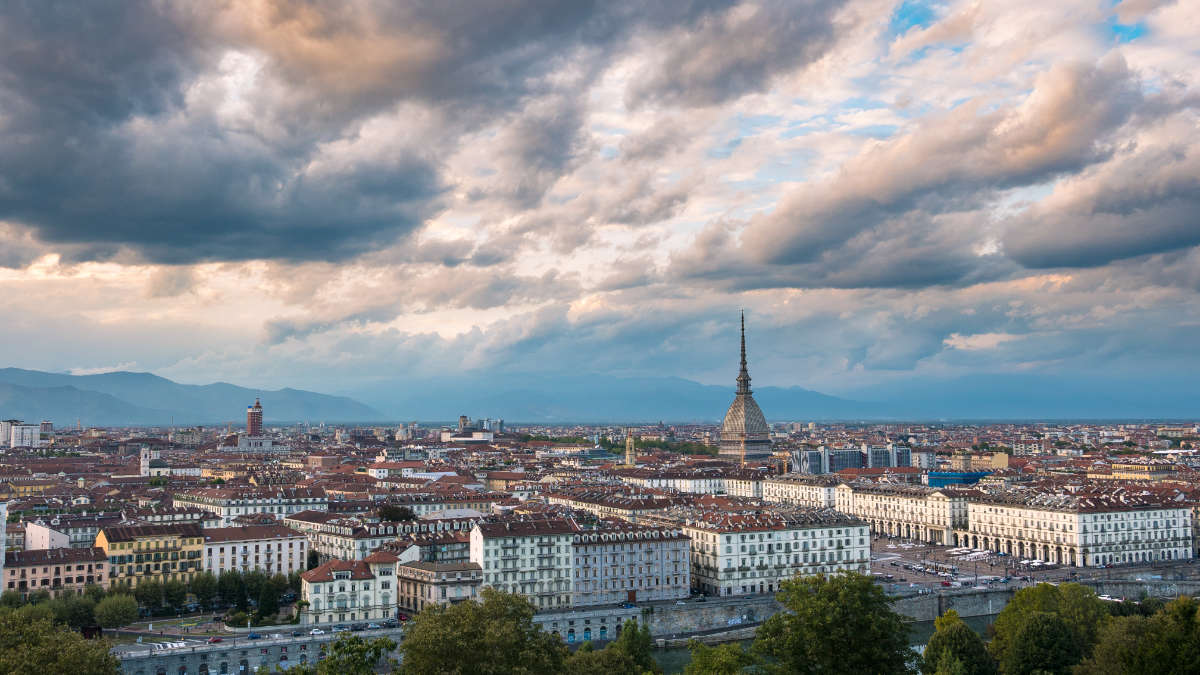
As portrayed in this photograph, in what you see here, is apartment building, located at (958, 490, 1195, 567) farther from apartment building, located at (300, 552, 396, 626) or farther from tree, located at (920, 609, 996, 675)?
apartment building, located at (300, 552, 396, 626)

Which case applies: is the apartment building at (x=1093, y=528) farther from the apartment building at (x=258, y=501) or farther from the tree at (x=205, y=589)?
the tree at (x=205, y=589)

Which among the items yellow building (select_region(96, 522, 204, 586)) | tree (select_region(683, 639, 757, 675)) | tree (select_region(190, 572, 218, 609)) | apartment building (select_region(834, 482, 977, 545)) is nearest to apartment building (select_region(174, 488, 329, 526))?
yellow building (select_region(96, 522, 204, 586))

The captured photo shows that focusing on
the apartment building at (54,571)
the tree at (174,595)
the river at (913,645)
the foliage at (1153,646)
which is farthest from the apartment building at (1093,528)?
the apartment building at (54,571)

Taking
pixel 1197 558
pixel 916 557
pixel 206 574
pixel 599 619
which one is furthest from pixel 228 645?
pixel 1197 558

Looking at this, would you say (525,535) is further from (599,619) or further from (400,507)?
(400,507)

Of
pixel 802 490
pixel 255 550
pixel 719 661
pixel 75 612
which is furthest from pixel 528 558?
pixel 802 490
